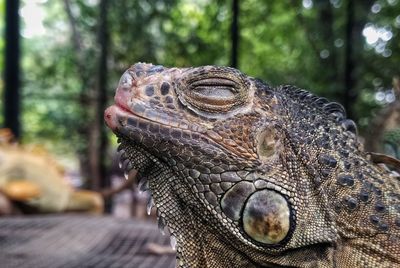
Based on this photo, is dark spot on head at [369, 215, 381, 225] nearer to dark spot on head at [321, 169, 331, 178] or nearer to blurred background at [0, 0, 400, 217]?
dark spot on head at [321, 169, 331, 178]

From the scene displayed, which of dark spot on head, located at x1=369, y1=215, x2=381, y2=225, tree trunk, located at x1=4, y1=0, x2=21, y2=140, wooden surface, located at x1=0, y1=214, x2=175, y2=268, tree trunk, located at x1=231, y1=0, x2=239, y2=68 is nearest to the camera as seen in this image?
dark spot on head, located at x1=369, y1=215, x2=381, y2=225

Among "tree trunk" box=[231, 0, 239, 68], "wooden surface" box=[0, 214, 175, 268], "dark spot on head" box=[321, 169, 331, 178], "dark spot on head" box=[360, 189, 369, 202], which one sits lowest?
"wooden surface" box=[0, 214, 175, 268]

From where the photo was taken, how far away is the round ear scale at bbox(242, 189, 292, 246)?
4.32ft

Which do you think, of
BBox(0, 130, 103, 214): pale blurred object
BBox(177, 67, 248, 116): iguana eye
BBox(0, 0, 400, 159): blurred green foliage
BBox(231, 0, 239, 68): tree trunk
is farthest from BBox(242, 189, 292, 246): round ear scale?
BBox(0, 0, 400, 159): blurred green foliage

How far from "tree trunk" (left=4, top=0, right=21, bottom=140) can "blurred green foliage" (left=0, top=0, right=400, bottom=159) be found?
1.15m

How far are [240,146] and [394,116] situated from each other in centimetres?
173

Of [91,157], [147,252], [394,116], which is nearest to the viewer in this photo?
[394,116]

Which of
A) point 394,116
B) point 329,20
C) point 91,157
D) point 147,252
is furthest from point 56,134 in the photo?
point 394,116

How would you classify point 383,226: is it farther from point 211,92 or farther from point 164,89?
point 164,89

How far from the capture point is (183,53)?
6.66 metres

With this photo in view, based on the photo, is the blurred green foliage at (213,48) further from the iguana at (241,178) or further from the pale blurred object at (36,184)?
the iguana at (241,178)

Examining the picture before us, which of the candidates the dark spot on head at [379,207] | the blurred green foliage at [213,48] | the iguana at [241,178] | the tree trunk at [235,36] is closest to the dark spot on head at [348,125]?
the iguana at [241,178]

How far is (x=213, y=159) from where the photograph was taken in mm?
1377

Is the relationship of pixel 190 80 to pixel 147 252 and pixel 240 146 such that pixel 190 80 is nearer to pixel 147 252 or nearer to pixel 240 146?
pixel 240 146
